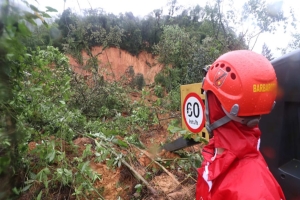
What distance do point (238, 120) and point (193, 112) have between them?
107 cm

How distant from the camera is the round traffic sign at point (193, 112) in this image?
7.54 feet

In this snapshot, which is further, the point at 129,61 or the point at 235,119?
the point at 129,61

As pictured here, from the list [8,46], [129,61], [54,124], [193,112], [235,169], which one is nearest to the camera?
[8,46]

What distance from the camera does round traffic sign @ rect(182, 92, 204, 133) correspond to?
2.30m

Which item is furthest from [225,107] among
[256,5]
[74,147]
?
[256,5]

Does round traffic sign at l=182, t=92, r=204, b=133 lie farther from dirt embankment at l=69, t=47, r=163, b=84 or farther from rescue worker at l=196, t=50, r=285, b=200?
dirt embankment at l=69, t=47, r=163, b=84

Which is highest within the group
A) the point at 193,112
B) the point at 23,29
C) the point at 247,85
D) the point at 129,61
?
the point at 129,61

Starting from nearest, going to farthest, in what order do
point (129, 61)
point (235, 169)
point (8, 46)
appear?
1. point (8, 46)
2. point (235, 169)
3. point (129, 61)

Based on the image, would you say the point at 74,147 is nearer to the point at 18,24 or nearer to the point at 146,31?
the point at 18,24

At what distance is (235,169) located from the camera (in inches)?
49.5

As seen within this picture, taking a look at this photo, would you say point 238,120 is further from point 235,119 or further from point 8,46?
point 8,46

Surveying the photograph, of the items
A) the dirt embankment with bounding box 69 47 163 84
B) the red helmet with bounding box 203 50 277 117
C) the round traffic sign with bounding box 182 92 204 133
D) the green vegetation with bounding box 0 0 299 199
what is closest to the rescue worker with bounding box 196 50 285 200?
the red helmet with bounding box 203 50 277 117

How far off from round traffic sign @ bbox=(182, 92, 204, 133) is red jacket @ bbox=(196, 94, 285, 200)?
82cm

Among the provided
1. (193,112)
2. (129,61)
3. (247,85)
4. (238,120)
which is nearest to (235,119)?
(238,120)
